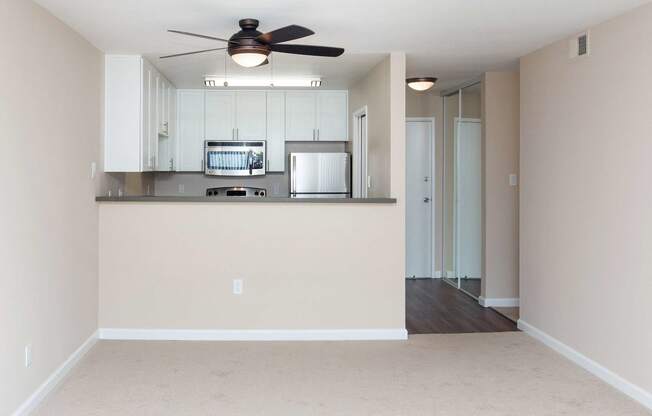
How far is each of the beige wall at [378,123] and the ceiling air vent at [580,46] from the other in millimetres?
1400

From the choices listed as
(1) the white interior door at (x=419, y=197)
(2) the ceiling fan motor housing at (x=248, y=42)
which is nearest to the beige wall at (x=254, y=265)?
(2) the ceiling fan motor housing at (x=248, y=42)

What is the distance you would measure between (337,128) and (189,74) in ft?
6.17

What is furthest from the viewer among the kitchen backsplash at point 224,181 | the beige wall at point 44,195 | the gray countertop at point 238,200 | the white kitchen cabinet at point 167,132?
the kitchen backsplash at point 224,181

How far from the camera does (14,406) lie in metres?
2.93

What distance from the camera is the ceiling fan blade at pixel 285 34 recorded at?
3062 millimetres

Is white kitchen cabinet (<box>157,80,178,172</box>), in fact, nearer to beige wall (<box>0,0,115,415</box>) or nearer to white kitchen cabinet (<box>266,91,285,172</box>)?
white kitchen cabinet (<box>266,91,285,172</box>)

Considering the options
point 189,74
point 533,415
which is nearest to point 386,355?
point 533,415

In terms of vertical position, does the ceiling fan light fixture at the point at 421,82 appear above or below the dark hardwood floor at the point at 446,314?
above

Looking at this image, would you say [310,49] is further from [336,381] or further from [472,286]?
[472,286]

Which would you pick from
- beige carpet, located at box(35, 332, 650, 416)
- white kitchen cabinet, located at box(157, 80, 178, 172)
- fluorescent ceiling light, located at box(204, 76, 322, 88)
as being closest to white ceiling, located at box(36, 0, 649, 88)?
fluorescent ceiling light, located at box(204, 76, 322, 88)

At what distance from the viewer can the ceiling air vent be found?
3.85m

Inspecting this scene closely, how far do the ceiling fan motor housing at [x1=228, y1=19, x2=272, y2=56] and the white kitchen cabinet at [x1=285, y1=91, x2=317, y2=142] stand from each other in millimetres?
3244

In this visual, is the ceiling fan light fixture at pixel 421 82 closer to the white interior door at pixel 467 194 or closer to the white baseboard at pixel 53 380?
the white interior door at pixel 467 194

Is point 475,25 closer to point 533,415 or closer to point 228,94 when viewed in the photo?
point 533,415
